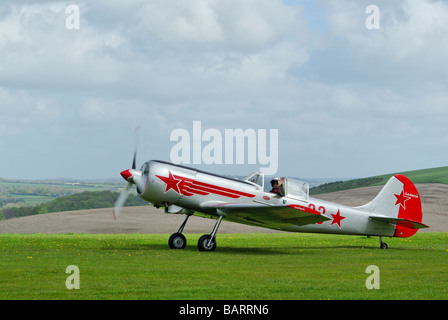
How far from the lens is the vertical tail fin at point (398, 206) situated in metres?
23.0

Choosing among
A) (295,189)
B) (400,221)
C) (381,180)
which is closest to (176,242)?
(295,189)

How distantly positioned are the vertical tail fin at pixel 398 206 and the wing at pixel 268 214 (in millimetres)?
3469

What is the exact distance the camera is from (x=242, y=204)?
2005cm

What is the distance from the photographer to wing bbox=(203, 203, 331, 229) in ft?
62.3

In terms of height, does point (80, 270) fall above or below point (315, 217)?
below
